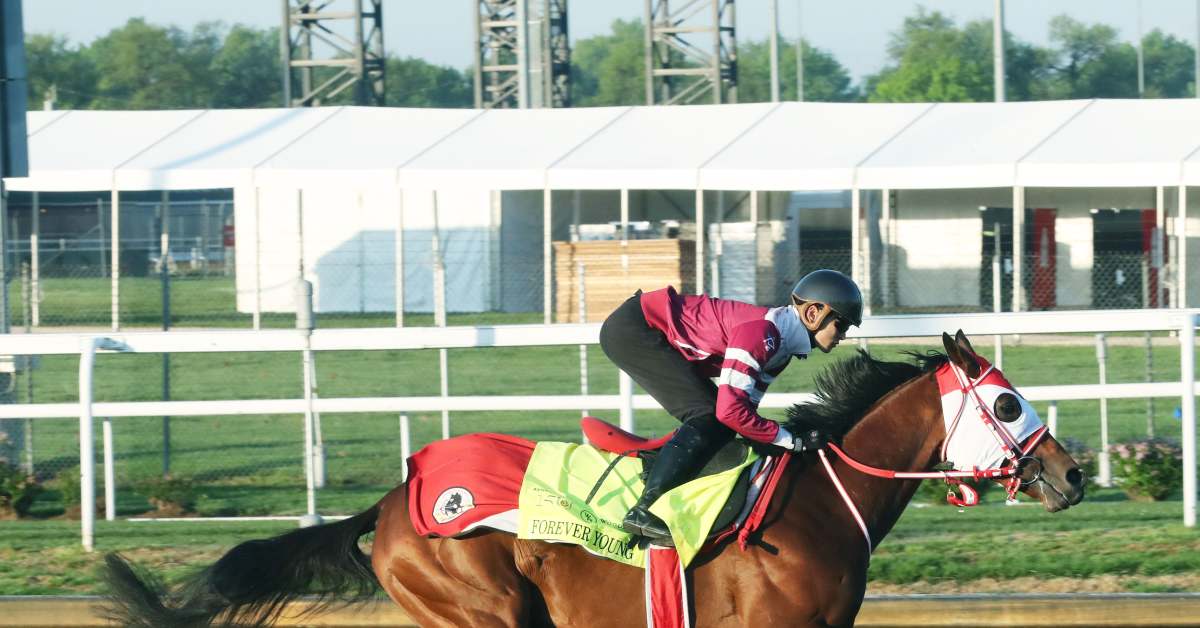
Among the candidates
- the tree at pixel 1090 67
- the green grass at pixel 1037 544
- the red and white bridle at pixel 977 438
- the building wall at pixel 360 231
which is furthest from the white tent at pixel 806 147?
the tree at pixel 1090 67

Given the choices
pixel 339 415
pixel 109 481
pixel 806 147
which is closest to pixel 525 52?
pixel 806 147

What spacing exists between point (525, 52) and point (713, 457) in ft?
62.7

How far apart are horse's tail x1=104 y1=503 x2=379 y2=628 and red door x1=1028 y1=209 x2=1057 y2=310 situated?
12.4 meters

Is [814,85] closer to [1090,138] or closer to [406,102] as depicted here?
[406,102]

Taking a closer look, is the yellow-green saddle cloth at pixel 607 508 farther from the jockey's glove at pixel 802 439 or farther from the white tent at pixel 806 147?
the white tent at pixel 806 147

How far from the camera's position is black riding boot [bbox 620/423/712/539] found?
4.27 m

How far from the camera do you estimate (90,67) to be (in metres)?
82.0

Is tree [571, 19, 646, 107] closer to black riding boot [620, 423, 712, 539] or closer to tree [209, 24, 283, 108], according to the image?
tree [209, 24, 283, 108]

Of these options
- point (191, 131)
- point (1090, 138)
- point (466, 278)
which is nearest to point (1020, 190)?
point (1090, 138)

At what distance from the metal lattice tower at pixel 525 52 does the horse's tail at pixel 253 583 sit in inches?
732

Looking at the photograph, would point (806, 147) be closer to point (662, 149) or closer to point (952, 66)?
point (662, 149)

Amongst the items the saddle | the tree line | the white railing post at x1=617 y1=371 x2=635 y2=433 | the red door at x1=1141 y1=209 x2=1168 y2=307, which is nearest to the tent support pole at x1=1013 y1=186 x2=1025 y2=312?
the red door at x1=1141 y1=209 x2=1168 y2=307

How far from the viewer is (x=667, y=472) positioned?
4301 millimetres

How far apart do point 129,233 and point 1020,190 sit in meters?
33.5
